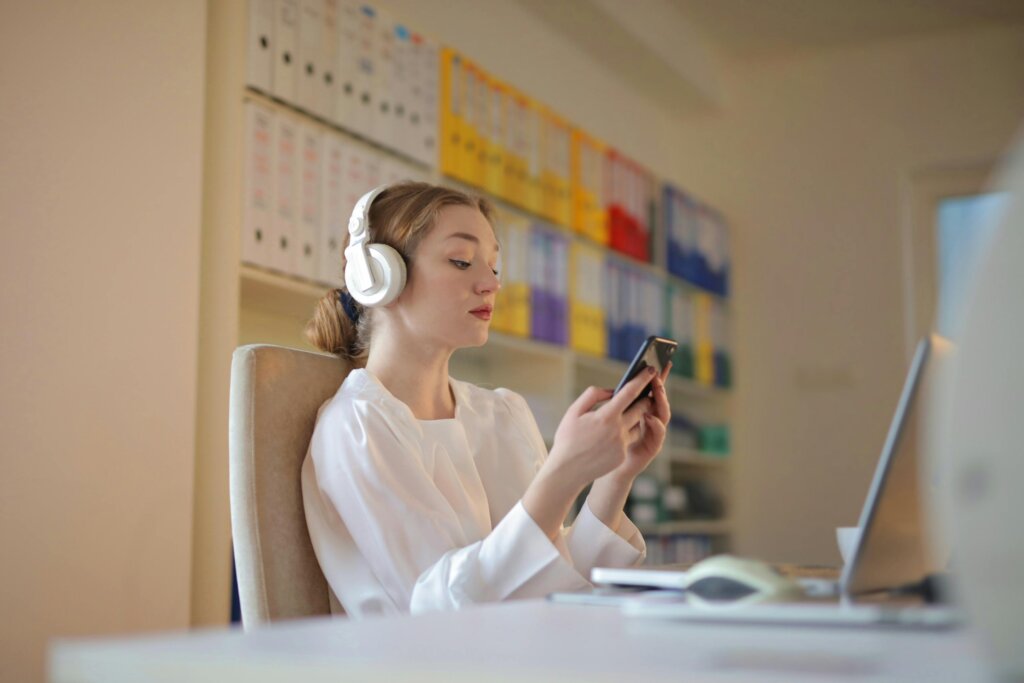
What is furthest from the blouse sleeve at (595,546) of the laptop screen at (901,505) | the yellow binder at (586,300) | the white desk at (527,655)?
the yellow binder at (586,300)

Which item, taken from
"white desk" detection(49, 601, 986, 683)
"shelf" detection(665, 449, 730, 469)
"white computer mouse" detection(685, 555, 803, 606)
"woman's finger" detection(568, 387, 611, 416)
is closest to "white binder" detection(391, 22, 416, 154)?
"woman's finger" detection(568, 387, 611, 416)

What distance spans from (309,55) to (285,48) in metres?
0.09

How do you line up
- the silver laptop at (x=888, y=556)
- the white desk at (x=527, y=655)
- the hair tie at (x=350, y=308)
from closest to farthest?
1. the white desk at (x=527, y=655)
2. the silver laptop at (x=888, y=556)
3. the hair tie at (x=350, y=308)

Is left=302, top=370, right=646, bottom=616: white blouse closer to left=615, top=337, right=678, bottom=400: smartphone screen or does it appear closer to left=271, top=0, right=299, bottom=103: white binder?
left=615, top=337, right=678, bottom=400: smartphone screen

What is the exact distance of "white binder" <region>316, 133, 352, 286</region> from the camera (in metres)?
2.92

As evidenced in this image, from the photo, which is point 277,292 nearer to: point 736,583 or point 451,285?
point 451,285

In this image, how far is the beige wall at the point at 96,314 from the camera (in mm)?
2178

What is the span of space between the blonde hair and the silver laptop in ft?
2.66

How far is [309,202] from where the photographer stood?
9.46 ft

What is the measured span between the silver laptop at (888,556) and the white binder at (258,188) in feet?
5.91

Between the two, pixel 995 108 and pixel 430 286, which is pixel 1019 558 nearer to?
pixel 430 286

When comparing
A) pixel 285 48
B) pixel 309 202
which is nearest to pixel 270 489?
pixel 309 202

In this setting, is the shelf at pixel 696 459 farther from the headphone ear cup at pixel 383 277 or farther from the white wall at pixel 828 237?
the headphone ear cup at pixel 383 277

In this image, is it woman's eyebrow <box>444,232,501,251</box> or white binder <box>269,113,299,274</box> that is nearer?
woman's eyebrow <box>444,232,501,251</box>
